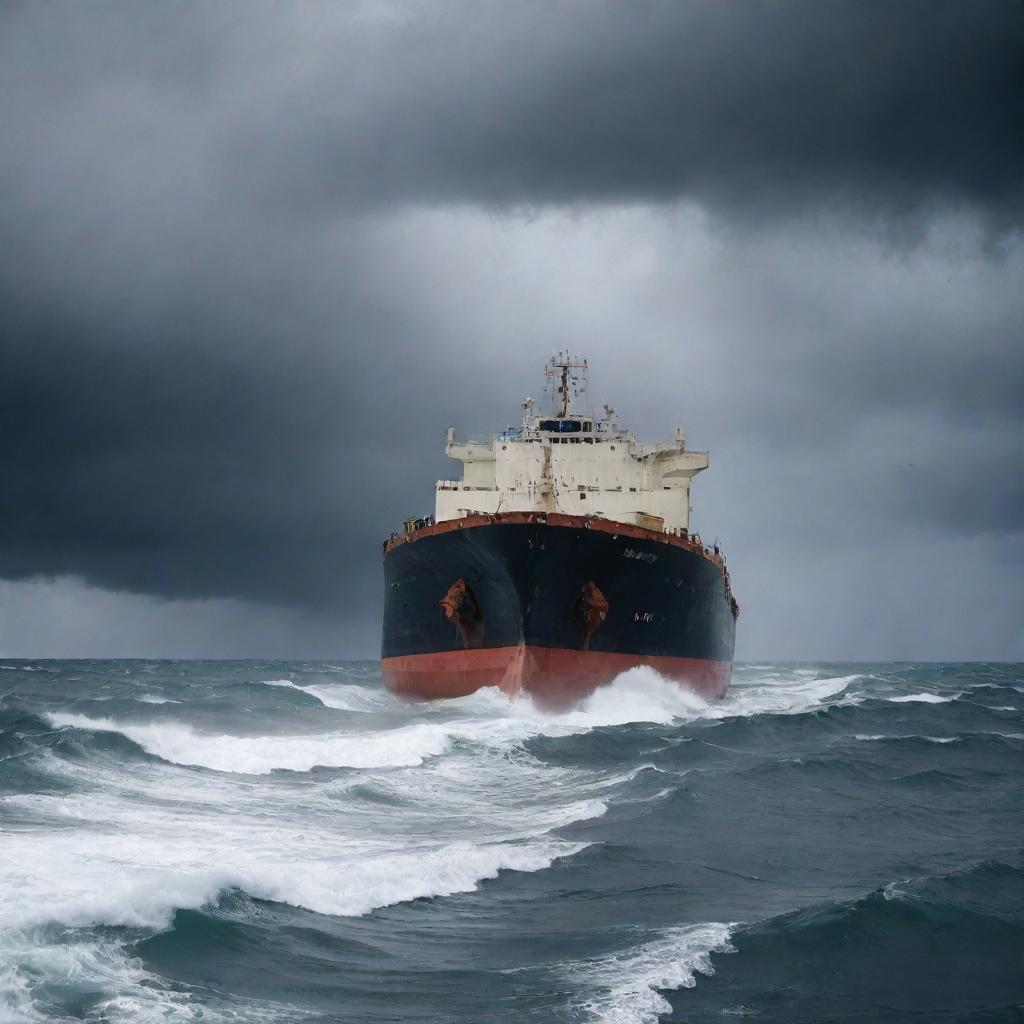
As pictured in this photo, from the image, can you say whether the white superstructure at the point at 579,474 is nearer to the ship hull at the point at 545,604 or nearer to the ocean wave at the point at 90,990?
the ship hull at the point at 545,604

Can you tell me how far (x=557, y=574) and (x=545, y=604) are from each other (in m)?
0.88

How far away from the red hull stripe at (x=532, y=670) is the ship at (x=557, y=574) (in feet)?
0.15

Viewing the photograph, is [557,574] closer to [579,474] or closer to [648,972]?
[579,474]

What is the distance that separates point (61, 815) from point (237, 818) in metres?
2.25

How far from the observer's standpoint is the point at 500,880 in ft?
39.9

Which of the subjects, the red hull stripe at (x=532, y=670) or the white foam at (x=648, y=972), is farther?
the red hull stripe at (x=532, y=670)

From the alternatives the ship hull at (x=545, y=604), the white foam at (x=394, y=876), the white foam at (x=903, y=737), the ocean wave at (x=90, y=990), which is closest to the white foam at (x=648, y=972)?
the ocean wave at (x=90, y=990)

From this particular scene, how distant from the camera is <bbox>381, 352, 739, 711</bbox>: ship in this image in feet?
98.3

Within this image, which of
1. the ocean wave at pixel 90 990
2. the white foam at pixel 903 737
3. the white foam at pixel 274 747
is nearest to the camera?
the ocean wave at pixel 90 990

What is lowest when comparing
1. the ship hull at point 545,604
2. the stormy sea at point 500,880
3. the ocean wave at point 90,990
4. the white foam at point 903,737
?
the white foam at point 903,737

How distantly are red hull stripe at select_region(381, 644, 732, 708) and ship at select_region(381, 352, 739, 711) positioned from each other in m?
0.04

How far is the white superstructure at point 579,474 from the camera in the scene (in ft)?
131

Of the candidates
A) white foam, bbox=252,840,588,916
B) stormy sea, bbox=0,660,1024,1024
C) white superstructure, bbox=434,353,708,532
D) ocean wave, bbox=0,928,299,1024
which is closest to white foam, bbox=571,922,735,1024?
stormy sea, bbox=0,660,1024,1024

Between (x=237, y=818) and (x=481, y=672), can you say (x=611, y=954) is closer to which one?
(x=237, y=818)
